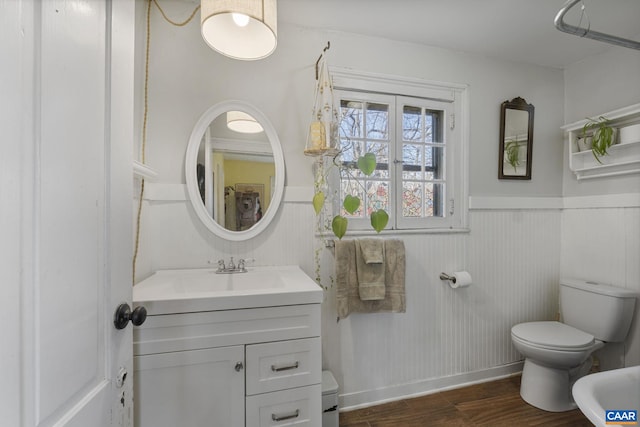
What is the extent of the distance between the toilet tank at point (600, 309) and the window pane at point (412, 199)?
1210 millimetres

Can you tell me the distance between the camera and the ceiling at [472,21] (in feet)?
5.08

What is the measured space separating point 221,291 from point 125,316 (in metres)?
0.48

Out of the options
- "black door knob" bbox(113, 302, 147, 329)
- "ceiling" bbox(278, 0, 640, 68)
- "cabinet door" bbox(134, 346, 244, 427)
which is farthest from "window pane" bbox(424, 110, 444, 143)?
"black door knob" bbox(113, 302, 147, 329)

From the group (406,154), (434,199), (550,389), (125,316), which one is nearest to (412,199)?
(434,199)

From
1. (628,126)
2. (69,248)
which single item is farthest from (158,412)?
(628,126)

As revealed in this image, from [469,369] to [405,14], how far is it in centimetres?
238

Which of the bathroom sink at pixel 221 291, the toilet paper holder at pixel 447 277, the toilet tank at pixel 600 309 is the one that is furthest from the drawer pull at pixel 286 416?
the toilet tank at pixel 600 309

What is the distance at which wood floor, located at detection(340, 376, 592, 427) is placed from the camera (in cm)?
164

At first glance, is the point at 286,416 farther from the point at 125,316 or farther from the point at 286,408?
the point at 125,316

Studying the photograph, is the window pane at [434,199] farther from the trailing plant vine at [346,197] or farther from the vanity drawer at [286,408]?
the vanity drawer at [286,408]

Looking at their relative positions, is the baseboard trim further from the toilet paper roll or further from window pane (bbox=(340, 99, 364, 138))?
window pane (bbox=(340, 99, 364, 138))

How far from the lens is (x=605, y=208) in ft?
6.50

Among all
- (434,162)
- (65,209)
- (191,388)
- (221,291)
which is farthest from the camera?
(434,162)

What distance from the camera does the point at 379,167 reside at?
188 centimetres
